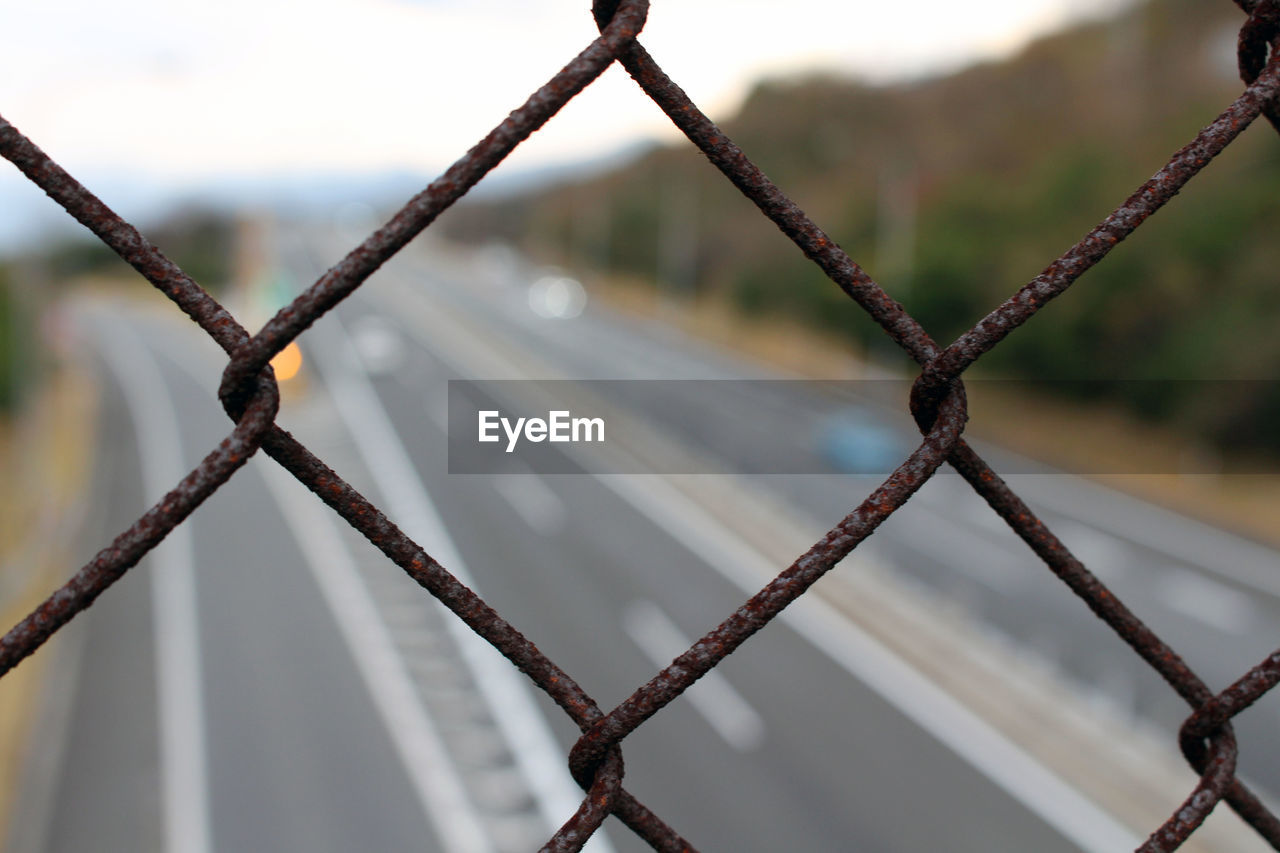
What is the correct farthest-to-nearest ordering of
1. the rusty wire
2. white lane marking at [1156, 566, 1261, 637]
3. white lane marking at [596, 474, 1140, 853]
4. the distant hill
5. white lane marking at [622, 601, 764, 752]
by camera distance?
the distant hill < white lane marking at [1156, 566, 1261, 637] < white lane marking at [622, 601, 764, 752] < white lane marking at [596, 474, 1140, 853] < the rusty wire

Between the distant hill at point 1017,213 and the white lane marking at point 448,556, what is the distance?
4891 mm

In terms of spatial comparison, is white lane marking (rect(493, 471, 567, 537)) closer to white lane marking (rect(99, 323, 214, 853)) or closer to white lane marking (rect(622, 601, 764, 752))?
white lane marking (rect(622, 601, 764, 752))

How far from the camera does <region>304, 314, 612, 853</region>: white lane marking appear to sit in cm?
1116

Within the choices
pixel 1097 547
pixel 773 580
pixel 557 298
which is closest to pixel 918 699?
pixel 1097 547

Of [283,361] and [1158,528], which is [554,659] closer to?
[283,361]

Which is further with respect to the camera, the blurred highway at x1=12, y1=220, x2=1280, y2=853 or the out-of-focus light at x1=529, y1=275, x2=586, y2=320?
the out-of-focus light at x1=529, y1=275, x2=586, y2=320

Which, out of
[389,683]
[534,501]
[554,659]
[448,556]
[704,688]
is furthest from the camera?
[534,501]

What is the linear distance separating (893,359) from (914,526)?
738cm

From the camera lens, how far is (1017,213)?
80.0 feet

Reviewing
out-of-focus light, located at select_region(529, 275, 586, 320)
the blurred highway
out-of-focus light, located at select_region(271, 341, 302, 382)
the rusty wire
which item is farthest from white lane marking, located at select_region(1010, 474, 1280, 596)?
out-of-focus light, located at select_region(529, 275, 586, 320)

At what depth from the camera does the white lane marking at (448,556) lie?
11156 mm

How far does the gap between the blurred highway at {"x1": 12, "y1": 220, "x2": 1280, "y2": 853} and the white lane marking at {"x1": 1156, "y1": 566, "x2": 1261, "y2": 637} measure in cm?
5

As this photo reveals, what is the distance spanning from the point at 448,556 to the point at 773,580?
16081mm

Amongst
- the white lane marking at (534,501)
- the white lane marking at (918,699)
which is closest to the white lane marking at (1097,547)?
the white lane marking at (918,699)
